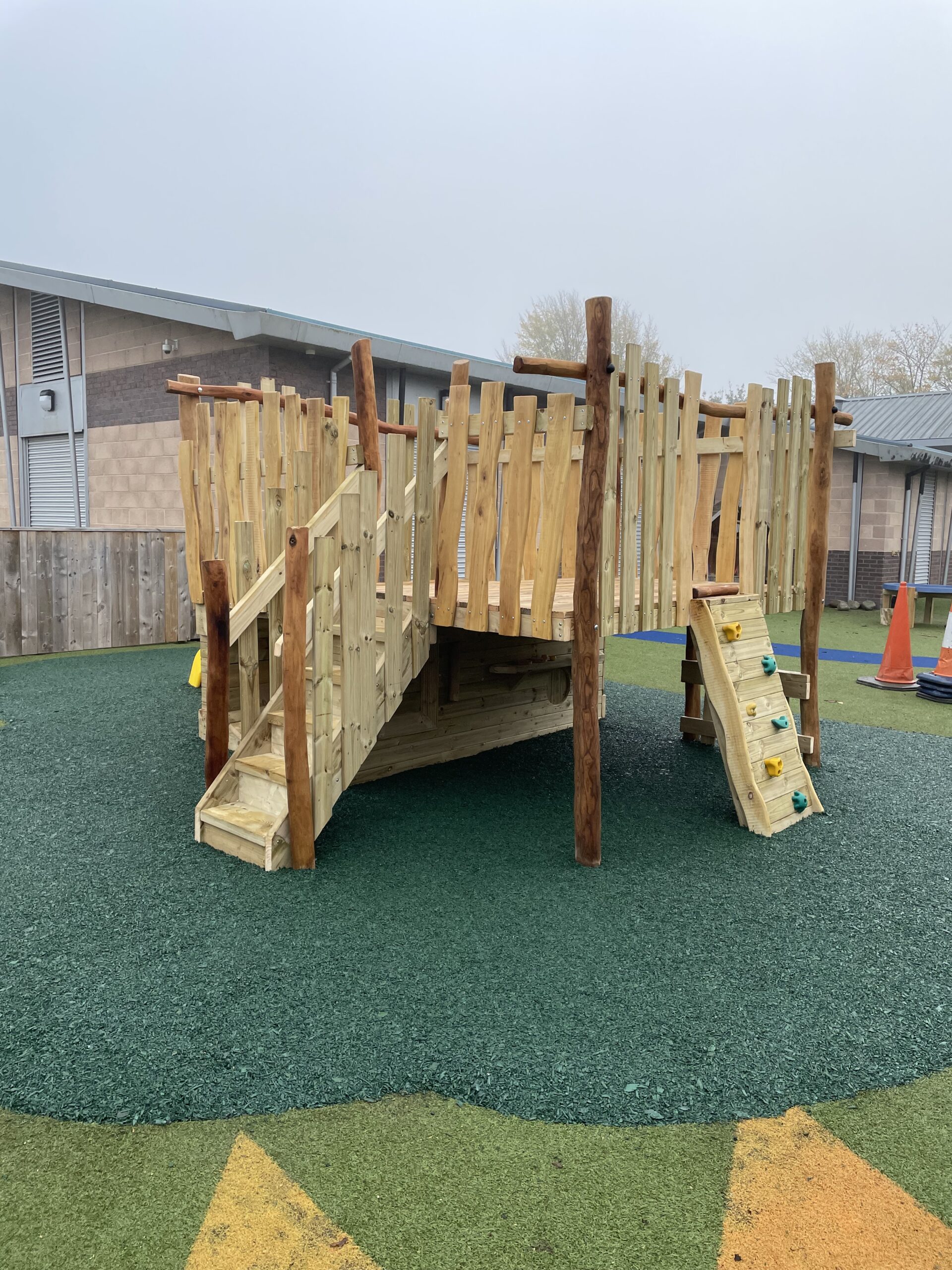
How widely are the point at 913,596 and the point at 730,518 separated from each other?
1057 centimetres

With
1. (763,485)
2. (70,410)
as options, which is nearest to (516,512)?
(763,485)

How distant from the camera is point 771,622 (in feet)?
51.5

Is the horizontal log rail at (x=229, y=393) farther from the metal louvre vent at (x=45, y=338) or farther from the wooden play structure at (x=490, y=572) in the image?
the metal louvre vent at (x=45, y=338)

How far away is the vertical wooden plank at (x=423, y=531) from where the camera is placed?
4508 millimetres


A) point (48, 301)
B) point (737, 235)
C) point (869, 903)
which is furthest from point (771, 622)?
point (737, 235)

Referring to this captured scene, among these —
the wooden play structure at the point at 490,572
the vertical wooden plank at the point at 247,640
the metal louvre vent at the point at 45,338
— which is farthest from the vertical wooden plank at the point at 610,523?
the metal louvre vent at the point at 45,338

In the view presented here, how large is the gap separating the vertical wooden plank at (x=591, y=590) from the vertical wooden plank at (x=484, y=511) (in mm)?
410

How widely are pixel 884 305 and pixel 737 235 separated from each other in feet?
65.1

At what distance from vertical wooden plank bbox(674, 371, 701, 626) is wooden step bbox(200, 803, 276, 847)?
→ 2.33 m

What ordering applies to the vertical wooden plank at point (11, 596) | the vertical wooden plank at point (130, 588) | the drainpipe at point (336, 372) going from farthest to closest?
the drainpipe at point (336, 372), the vertical wooden plank at point (130, 588), the vertical wooden plank at point (11, 596)

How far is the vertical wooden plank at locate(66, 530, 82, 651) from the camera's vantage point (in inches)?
422

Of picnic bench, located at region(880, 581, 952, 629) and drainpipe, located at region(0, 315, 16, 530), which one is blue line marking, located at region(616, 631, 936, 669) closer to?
picnic bench, located at region(880, 581, 952, 629)

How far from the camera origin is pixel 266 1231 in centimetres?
213

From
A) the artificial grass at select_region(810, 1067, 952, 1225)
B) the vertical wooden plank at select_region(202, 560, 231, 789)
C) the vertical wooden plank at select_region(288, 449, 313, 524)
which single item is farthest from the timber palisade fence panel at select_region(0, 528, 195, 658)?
the artificial grass at select_region(810, 1067, 952, 1225)
